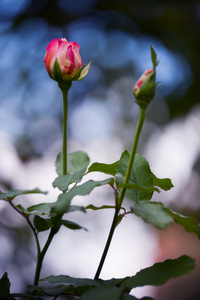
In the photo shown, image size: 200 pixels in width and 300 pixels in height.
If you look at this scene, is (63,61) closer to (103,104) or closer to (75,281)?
(75,281)

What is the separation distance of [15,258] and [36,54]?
3.55ft

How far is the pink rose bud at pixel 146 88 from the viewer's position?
10.2 inches

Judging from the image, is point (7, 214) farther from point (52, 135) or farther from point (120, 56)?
point (120, 56)

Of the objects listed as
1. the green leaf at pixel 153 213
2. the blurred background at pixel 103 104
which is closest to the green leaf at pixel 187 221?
the green leaf at pixel 153 213

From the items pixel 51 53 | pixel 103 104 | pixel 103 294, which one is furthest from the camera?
pixel 103 104

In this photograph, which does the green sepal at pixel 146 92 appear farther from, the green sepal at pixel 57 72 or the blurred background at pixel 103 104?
the blurred background at pixel 103 104

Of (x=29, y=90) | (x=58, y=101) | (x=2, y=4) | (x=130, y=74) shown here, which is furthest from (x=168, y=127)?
(x=2, y=4)

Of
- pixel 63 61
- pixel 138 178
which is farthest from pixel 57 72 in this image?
pixel 138 178

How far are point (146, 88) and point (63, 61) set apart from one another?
10 cm

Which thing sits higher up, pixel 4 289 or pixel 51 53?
pixel 51 53

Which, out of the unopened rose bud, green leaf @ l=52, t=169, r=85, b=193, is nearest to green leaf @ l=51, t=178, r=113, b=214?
green leaf @ l=52, t=169, r=85, b=193

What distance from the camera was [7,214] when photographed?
1622 mm

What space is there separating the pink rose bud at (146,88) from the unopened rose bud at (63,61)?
0.08 m

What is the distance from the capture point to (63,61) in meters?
0.32
